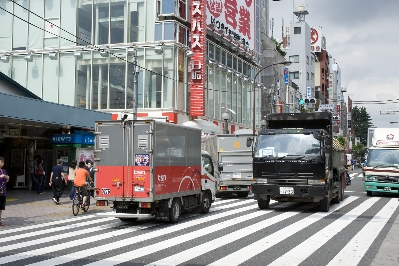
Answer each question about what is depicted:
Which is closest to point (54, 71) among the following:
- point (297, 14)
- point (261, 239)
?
point (261, 239)

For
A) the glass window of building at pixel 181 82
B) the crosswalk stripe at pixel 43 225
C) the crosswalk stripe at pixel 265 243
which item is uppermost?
the glass window of building at pixel 181 82

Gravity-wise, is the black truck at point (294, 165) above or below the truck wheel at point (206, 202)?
above

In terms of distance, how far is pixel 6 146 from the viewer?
2738cm

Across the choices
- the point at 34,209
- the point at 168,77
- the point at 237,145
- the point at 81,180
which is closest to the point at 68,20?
the point at 168,77

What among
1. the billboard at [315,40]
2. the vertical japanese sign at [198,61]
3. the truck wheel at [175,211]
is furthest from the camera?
the billboard at [315,40]

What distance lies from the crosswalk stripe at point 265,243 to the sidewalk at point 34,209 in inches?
295

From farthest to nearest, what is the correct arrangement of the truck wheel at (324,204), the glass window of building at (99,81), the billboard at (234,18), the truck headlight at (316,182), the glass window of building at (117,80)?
the billboard at (234,18) → the glass window of building at (99,81) → the glass window of building at (117,80) → the truck wheel at (324,204) → the truck headlight at (316,182)

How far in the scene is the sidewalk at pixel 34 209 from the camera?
1545cm

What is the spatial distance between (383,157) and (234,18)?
935 inches

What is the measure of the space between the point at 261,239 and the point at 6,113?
1229 centimetres

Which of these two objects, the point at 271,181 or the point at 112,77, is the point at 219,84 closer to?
the point at 112,77

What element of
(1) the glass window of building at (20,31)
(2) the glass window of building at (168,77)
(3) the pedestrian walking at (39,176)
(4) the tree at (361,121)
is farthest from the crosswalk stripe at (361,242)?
(4) the tree at (361,121)

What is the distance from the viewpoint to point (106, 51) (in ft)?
115

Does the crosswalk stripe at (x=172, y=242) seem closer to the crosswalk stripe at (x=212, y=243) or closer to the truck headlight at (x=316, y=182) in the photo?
the crosswalk stripe at (x=212, y=243)
